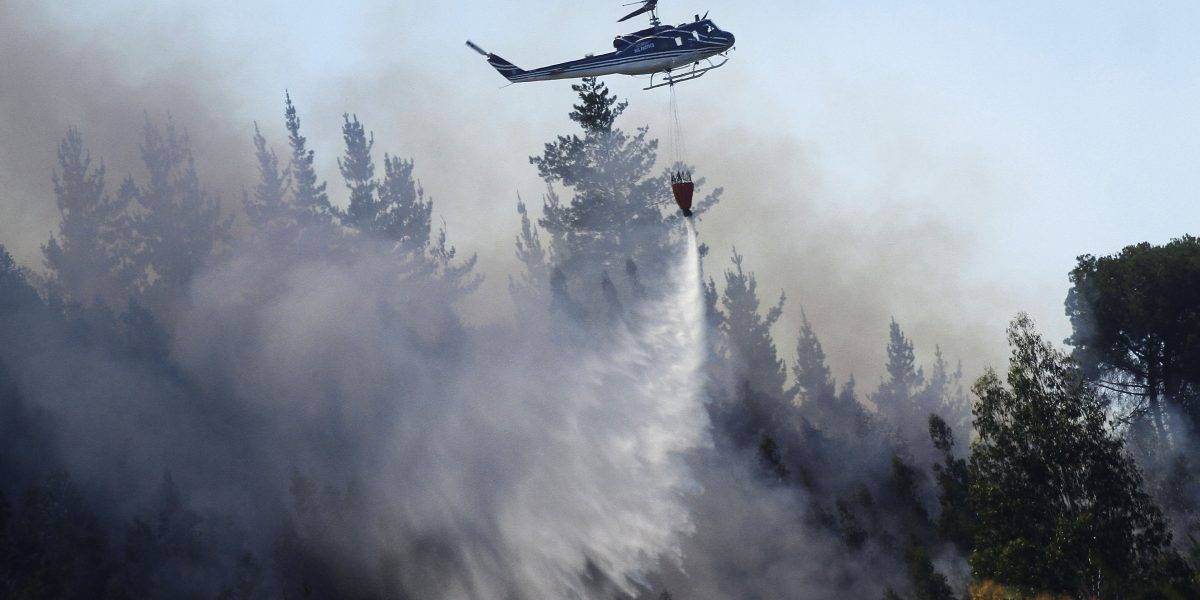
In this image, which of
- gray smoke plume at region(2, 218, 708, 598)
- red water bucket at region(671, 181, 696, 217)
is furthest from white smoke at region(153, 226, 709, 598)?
red water bucket at region(671, 181, 696, 217)

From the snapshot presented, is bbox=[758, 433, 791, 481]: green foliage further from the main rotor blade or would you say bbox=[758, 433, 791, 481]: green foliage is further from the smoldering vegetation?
the main rotor blade

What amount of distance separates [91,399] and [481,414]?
22891mm

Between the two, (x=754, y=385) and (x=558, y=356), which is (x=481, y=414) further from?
(x=754, y=385)

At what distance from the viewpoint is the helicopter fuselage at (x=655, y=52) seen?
56.4 meters

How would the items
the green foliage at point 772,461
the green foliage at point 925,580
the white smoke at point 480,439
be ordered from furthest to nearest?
the green foliage at point 772,461 < the white smoke at point 480,439 < the green foliage at point 925,580

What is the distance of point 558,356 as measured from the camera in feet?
231

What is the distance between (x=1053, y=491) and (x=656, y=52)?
28637mm

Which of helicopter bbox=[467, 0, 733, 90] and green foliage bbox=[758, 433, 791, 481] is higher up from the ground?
helicopter bbox=[467, 0, 733, 90]

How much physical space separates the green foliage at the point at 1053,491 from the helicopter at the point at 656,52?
22.9 metres

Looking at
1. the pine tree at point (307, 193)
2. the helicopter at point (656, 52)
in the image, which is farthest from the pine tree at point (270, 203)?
the helicopter at point (656, 52)

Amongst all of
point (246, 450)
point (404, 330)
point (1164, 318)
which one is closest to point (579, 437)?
point (246, 450)

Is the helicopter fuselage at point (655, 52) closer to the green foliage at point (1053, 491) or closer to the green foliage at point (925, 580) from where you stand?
the green foliage at point (1053, 491)

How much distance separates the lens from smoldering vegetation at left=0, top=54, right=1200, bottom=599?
41.1 m

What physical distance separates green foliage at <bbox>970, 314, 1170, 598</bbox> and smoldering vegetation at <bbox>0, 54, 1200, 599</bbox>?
9 centimetres
